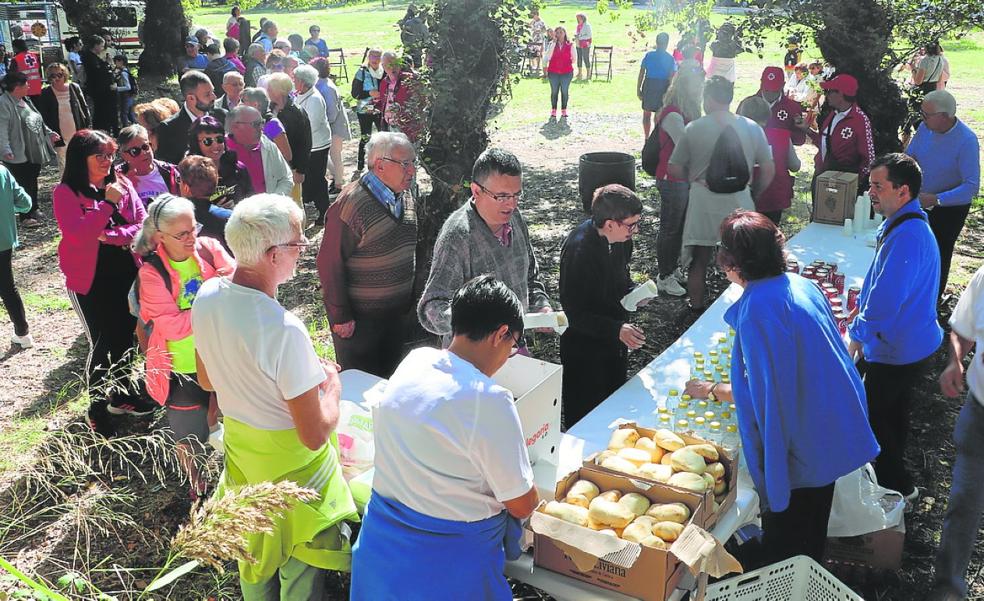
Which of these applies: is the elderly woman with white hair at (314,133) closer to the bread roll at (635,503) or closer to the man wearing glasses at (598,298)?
the man wearing glasses at (598,298)

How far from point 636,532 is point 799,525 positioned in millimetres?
935

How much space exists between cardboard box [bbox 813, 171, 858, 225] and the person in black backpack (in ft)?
1.28

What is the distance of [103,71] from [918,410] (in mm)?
11969

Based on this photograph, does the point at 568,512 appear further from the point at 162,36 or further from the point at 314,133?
the point at 162,36

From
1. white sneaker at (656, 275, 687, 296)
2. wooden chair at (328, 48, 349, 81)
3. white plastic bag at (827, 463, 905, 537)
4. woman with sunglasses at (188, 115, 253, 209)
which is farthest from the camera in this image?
wooden chair at (328, 48, 349, 81)

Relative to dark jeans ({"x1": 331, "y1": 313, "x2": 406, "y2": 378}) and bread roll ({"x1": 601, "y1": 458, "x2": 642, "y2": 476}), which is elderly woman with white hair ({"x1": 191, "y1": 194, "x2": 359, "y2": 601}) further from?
dark jeans ({"x1": 331, "y1": 313, "x2": 406, "y2": 378})

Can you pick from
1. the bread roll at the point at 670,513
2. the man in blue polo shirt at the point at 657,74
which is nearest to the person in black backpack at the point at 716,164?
the bread roll at the point at 670,513

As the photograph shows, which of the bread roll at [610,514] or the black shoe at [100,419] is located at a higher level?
the bread roll at [610,514]

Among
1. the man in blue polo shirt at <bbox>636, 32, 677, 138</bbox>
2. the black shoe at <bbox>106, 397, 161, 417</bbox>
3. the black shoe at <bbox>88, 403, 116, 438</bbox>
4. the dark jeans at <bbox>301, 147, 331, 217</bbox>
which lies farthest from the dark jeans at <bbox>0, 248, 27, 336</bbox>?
the man in blue polo shirt at <bbox>636, 32, 677, 138</bbox>

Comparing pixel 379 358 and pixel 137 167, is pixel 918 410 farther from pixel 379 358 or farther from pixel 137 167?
pixel 137 167

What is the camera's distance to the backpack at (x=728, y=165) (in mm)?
6051

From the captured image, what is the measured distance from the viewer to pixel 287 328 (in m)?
2.58

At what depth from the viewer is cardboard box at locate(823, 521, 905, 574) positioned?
3.53 m

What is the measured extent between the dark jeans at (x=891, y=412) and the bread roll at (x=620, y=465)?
68.3 inches
